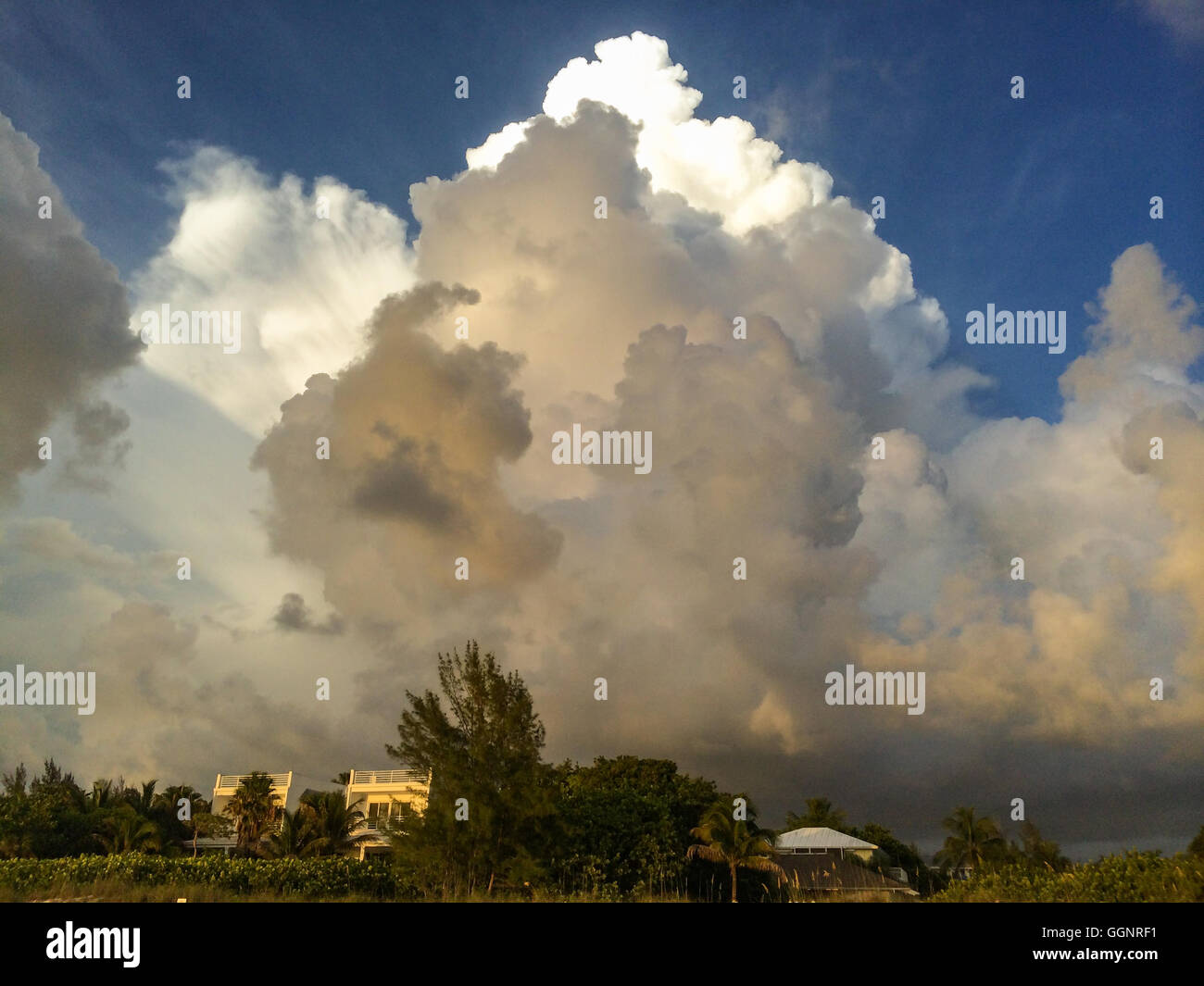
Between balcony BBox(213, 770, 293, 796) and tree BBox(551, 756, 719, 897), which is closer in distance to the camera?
tree BBox(551, 756, 719, 897)

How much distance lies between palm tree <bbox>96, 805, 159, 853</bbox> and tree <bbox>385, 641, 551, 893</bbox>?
108ft

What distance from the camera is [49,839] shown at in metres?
44.8

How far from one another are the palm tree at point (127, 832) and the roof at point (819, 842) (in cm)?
4471

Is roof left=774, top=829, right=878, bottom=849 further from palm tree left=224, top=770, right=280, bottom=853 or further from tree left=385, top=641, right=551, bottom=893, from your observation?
tree left=385, top=641, right=551, bottom=893

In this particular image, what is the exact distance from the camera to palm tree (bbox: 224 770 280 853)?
59.9 m

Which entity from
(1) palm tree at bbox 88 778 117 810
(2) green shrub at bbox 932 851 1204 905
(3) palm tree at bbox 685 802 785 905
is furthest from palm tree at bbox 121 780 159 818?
(2) green shrub at bbox 932 851 1204 905

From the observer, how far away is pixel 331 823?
52688 millimetres

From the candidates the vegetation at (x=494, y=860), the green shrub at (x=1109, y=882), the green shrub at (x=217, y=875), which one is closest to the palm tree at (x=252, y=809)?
the vegetation at (x=494, y=860)

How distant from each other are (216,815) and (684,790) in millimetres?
35124

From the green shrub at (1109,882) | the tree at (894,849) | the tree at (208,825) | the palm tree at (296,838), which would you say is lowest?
the tree at (894,849)

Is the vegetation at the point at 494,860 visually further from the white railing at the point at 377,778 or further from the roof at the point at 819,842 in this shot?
the roof at the point at 819,842

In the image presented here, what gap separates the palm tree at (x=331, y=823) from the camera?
169ft

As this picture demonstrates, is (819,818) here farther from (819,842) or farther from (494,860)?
(494,860)
